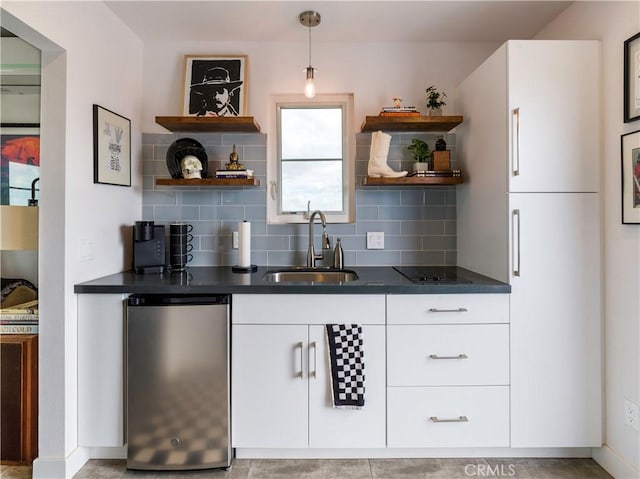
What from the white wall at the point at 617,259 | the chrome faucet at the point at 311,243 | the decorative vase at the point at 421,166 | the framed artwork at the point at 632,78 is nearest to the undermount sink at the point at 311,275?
the chrome faucet at the point at 311,243

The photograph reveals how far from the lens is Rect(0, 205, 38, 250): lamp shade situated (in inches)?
77.0

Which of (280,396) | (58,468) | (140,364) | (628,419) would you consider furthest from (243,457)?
(628,419)

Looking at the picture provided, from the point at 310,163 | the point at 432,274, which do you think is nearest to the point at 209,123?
the point at 310,163

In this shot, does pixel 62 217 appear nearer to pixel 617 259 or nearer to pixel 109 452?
pixel 109 452

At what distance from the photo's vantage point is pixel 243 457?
2.06 metres

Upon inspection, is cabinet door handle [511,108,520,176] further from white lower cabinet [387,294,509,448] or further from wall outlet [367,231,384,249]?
wall outlet [367,231,384,249]

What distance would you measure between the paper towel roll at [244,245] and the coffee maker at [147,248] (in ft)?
1.54

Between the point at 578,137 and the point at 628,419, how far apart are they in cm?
134

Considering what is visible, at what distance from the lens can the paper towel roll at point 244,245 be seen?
251 centimetres

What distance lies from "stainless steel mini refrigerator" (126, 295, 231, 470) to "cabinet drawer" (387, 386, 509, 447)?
2.78 ft

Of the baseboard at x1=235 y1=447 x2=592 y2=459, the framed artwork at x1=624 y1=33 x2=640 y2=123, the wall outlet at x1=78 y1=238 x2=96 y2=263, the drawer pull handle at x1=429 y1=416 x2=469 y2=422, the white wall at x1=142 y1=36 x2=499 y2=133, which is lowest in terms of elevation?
the baseboard at x1=235 y1=447 x2=592 y2=459

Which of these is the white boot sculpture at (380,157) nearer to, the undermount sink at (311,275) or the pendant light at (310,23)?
the pendant light at (310,23)

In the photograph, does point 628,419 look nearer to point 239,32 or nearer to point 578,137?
point 578,137

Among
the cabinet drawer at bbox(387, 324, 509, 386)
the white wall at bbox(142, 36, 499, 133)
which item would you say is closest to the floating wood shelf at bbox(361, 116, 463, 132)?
the white wall at bbox(142, 36, 499, 133)
